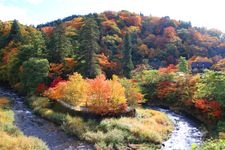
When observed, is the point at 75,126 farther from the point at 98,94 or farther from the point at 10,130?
the point at 10,130

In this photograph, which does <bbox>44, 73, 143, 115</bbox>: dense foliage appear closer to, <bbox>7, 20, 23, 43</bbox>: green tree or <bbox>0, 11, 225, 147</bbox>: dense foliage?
<bbox>0, 11, 225, 147</bbox>: dense foliage

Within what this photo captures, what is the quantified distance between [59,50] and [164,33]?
2077 inches

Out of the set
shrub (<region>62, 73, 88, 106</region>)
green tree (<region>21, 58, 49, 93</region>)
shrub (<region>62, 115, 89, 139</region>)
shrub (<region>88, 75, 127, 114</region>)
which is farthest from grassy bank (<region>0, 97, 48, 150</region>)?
green tree (<region>21, 58, 49, 93</region>)

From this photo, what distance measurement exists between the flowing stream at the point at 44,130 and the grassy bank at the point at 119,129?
1080 millimetres

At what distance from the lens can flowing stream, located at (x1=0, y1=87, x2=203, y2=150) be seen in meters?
42.5

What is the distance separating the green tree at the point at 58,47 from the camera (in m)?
74.4

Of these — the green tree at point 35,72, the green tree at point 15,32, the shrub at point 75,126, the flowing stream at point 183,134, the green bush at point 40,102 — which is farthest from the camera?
the green tree at point 15,32

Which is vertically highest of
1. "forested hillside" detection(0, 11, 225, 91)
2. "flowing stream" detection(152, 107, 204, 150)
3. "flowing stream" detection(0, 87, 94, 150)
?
"forested hillside" detection(0, 11, 225, 91)

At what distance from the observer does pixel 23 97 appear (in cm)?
6944

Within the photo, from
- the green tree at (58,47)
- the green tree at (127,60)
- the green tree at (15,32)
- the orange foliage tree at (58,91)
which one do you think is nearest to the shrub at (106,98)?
the orange foliage tree at (58,91)

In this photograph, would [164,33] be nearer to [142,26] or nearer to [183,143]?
[142,26]

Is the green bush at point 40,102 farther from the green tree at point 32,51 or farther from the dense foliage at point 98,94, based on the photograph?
the green tree at point 32,51

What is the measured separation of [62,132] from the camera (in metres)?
47.1

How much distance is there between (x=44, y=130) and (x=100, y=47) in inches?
2222
